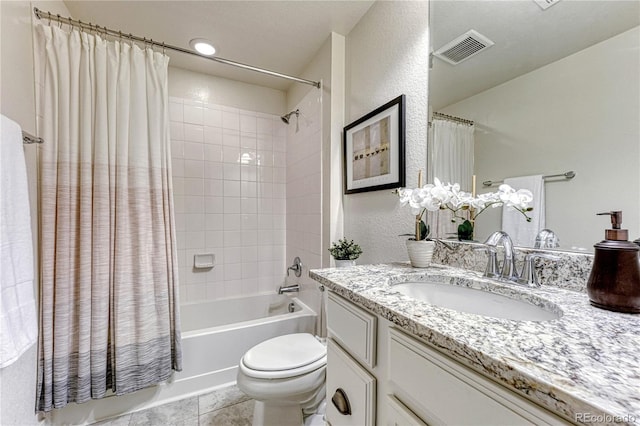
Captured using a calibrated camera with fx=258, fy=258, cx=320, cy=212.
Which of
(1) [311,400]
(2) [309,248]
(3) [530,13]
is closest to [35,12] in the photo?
(2) [309,248]

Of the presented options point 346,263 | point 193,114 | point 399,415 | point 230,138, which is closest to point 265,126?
point 230,138

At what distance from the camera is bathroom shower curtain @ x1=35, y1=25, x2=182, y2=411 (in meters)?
1.22

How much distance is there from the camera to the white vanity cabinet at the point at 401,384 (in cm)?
37

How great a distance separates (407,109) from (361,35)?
68 centimetres

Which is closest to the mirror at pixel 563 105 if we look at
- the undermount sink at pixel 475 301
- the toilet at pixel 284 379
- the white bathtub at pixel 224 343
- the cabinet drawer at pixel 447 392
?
Result: the undermount sink at pixel 475 301

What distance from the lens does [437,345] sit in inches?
17.6

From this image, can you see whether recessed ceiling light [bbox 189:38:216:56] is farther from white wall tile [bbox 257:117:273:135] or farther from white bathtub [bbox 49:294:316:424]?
white bathtub [bbox 49:294:316:424]

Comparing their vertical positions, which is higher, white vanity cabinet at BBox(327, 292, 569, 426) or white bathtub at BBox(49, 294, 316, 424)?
white vanity cabinet at BBox(327, 292, 569, 426)

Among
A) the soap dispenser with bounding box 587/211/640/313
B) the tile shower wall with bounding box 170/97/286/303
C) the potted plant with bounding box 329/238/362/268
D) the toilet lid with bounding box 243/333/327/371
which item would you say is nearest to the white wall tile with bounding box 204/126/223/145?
the tile shower wall with bounding box 170/97/286/303

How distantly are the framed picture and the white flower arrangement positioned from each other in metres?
0.29

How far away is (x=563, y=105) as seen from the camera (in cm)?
73

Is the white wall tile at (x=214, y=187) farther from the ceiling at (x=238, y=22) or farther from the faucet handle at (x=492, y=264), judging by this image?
the faucet handle at (x=492, y=264)

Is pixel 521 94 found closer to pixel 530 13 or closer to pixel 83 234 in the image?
pixel 530 13

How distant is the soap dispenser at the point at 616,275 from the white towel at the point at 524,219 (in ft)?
0.65
